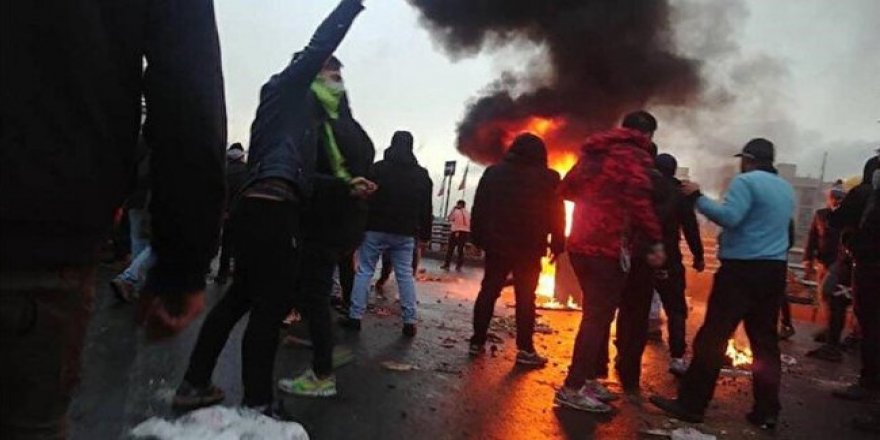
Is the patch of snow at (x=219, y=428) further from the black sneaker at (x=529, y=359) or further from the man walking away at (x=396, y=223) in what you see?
the man walking away at (x=396, y=223)

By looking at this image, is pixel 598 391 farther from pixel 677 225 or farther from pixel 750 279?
pixel 677 225

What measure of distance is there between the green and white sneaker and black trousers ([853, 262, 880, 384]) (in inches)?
173

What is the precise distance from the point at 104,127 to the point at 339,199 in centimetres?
299

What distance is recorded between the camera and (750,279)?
4.74 metres

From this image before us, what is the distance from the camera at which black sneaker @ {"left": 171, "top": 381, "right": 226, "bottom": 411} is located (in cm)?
380

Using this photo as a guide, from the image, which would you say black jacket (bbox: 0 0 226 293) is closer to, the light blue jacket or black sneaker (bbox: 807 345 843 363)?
the light blue jacket

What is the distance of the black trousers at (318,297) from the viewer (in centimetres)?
446

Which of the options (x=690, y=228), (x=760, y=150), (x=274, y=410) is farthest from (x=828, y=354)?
(x=274, y=410)

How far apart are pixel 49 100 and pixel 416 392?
3.78 m

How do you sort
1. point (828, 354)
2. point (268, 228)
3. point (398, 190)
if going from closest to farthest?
point (268, 228), point (398, 190), point (828, 354)

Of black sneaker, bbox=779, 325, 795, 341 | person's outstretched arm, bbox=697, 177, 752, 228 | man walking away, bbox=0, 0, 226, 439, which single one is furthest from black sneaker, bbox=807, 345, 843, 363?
man walking away, bbox=0, 0, 226, 439

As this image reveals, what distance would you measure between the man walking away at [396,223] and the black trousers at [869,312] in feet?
12.7

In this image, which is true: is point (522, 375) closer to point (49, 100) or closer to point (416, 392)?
point (416, 392)

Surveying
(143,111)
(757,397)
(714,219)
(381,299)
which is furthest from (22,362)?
(381,299)
